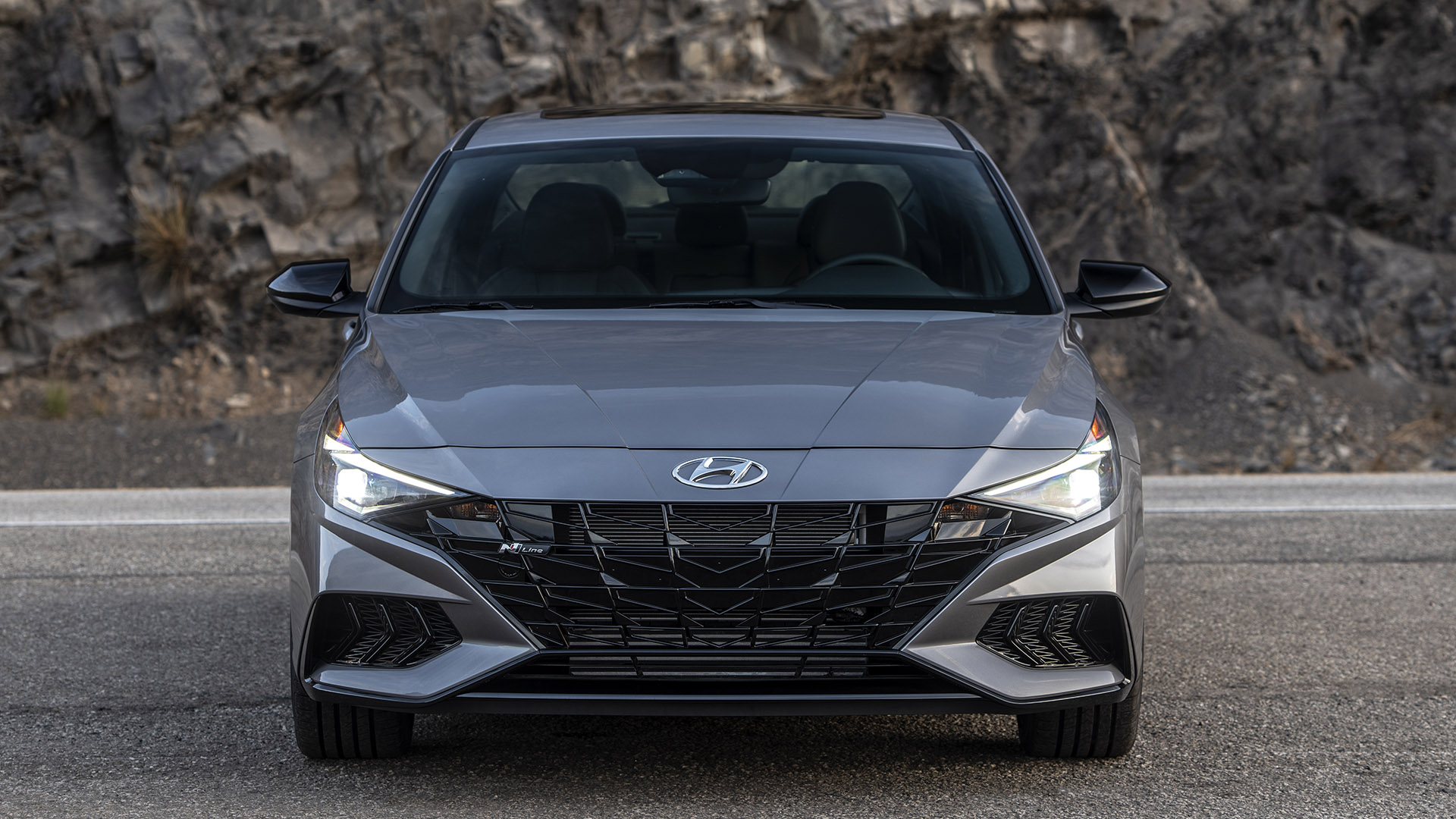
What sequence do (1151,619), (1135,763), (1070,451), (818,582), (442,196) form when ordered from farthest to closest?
(1151,619), (442,196), (1135,763), (1070,451), (818,582)

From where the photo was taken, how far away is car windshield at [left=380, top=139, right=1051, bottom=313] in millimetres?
4328

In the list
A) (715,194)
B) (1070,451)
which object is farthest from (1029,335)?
(715,194)

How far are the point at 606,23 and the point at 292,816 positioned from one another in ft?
45.5

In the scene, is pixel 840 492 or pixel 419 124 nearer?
pixel 840 492

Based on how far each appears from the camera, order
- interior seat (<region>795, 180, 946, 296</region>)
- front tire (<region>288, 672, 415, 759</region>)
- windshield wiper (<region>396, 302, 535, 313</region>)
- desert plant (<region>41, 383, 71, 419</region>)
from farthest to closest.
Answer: desert plant (<region>41, 383, 71, 419</region>)
interior seat (<region>795, 180, 946, 296</region>)
windshield wiper (<region>396, 302, 535, 313</region>)
front tire (<region>288, 672, 415, 759</region>)

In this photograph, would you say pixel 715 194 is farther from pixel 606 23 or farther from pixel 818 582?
pixel 606 23

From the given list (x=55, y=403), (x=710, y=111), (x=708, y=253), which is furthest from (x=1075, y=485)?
(x=55, y=403)

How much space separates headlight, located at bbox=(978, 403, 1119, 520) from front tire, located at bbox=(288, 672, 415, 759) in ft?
5.20

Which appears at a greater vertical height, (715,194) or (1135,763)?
(715,194)

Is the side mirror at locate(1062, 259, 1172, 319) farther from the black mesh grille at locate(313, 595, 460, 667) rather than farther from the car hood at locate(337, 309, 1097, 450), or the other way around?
the black mesh grille at locate(313, 595, 460, 667)

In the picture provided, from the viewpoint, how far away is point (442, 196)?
4.75 m

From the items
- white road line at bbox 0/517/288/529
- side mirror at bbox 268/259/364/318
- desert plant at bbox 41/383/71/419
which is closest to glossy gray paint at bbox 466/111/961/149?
side mirror at bbox 268/259/364/318

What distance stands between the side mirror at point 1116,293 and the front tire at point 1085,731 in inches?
49.7

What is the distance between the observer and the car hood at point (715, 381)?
3336mm
